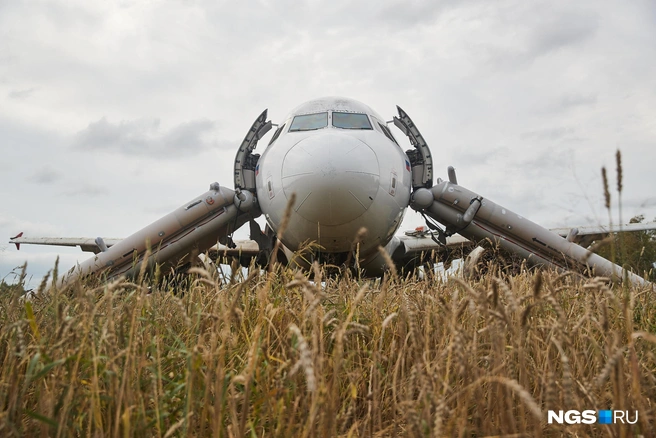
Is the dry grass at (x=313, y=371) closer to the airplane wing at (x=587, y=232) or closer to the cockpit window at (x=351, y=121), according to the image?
the cockpit window at (x=351, y=121)

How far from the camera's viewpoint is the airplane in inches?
249

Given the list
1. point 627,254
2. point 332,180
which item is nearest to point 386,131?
point 332,180

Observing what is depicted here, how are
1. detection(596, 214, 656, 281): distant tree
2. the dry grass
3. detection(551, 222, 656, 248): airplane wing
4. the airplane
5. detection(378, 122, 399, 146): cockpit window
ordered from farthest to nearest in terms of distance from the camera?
detection(551, 222, 656, 248): airplane wing < detection(378, 122, 399, 146): cockpit window < the airplane < detection(596, 214, 656, 281): distant tree < the dry grass

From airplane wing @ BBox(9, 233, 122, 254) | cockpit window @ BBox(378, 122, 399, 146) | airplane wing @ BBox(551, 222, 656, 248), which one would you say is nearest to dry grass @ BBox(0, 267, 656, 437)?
cockpit window @ BBox(378, 122, 399, 146)

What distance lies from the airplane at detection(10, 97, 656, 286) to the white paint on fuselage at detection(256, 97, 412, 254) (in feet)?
0.05

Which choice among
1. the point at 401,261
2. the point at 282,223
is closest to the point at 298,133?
the point at 401,261

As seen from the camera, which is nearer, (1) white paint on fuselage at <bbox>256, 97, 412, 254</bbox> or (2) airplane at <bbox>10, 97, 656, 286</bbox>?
(1) white paint on fuselage at <bbox>256, 97, 412, 254</bbox>

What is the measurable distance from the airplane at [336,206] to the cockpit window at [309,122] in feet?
0.08

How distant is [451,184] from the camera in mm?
8930

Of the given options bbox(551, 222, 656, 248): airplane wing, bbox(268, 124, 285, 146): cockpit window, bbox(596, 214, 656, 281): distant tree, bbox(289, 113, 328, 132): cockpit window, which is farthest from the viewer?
bbox(551, 222, 656, 248): airplane wing

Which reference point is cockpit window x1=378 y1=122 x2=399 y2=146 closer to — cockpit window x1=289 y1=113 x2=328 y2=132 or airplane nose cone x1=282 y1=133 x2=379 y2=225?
cockpit window x1=289 y1=113 x2=328 y2=132

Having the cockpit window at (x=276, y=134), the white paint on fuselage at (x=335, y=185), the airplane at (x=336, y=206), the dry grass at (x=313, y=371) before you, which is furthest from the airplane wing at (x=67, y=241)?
the dry grass at (x=313, y=371)

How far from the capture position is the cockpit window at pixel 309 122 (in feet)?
26.0

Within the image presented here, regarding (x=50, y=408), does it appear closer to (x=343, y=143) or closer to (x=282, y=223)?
(x=282, y=223)
